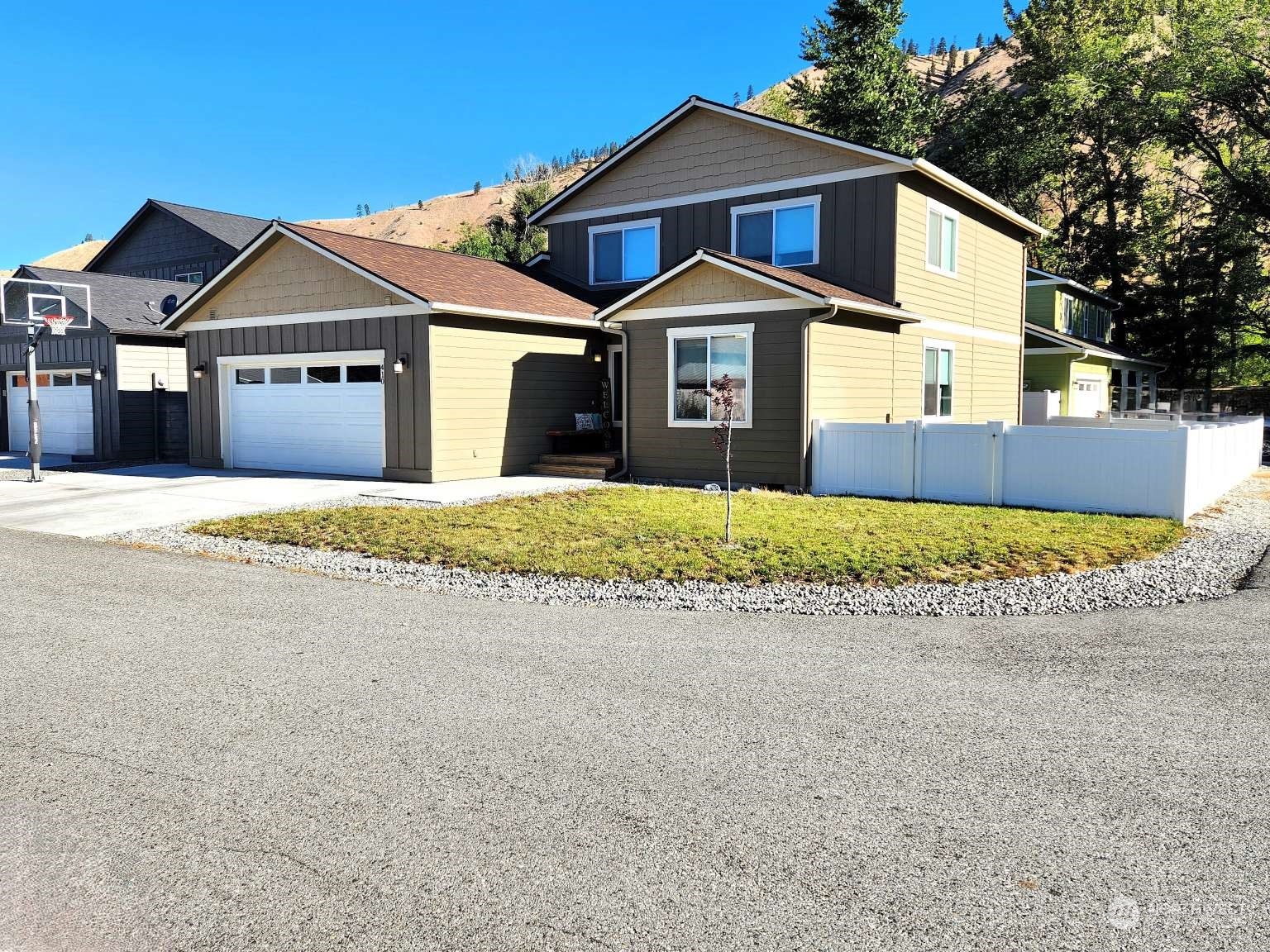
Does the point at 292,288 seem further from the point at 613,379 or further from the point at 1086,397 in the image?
the point at 1086,397

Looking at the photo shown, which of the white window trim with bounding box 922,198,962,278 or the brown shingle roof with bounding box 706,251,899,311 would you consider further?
the white window trim with bounding box 922,198,962,278

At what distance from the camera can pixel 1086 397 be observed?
30.6 metres

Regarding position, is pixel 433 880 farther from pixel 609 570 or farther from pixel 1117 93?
pixel 1117 93

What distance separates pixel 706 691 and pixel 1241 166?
42189mm

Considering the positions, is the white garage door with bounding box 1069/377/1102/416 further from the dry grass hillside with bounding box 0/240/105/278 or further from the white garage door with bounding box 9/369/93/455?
the dry grass hillside with bounding box 0/240/105/278

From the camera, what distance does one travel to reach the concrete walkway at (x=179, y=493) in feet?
39.1

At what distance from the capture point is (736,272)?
1425cm

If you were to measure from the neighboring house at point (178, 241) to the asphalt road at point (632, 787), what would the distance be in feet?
84.3

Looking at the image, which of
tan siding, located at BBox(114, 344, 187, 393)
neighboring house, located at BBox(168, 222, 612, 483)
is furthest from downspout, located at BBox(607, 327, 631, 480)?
tan siding, located at BBox(114, 344, 187, 393)

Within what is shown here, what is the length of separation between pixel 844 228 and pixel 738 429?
4.92 m

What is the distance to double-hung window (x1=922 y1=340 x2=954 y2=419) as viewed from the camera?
1789 cm

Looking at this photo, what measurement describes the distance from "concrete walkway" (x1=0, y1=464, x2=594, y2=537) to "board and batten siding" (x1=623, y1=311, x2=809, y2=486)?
4.84ft

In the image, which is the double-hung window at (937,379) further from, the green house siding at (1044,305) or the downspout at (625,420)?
the green house siding at (1044,305)

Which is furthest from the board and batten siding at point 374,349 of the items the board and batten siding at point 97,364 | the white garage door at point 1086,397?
the white garage door at point 1086,397
